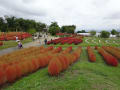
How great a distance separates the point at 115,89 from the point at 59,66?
11.5ft

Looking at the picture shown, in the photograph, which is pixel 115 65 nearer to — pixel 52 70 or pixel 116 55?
pixel 116 55

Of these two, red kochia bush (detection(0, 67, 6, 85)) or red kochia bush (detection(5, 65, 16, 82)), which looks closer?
red kochia bush (detection(0, 67, 6, 85))

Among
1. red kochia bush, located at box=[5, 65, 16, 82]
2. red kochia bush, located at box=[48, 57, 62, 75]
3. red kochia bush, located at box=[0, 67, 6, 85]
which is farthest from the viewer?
red kochia bush, located at box=[48, 57, 62, 75]

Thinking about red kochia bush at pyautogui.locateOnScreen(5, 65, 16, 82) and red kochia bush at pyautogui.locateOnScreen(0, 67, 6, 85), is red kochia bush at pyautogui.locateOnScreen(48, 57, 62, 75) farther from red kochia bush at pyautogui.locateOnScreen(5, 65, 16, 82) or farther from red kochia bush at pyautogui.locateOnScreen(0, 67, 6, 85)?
red kochia bush at pyautogui.locateOnScreen(0, 67, 6, 85)

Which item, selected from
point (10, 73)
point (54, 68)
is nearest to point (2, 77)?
point (10, 73)

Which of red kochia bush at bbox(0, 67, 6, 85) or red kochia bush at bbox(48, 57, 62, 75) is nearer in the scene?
red kochia bush at bbox(0, 67, 6, 85)

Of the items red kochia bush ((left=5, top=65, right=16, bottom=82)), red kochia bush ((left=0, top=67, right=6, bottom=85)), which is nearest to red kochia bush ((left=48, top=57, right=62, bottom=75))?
red kochia bush ((left=5, top=65, right=16, bottom=82))

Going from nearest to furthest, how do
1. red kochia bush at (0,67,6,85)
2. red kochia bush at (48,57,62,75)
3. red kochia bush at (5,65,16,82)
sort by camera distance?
red kochia bush at (0,67,6,85)
red kochia bush at (5,65,16,82)
red kochia bush at (48,57,62,75)

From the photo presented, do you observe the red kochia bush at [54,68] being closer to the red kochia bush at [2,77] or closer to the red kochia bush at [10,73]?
the red kochia bush at [10,73]

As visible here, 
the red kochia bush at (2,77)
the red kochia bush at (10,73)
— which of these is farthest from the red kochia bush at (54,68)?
the red kochia bush at (2,77)

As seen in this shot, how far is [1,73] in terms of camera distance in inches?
211

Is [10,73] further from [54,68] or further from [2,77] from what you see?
[54,68]

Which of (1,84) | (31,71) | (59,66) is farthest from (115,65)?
(1,84)

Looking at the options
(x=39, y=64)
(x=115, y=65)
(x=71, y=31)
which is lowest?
(x=115, y=65)
